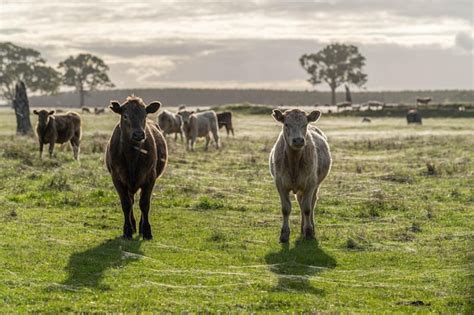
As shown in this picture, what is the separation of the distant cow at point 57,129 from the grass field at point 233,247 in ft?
14.3

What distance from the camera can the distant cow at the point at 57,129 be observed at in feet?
100

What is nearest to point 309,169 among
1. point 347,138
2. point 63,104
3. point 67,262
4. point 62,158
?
point 67,262

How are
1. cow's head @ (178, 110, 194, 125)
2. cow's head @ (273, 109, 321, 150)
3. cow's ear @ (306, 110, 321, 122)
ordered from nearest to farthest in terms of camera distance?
1. cow's head @ (273, 109, 321, 150)
2. cow's ear @ (306, 110, 321, 122)
3. cow's head @ (178, 110, 194, 125)

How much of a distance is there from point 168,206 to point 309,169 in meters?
5.42

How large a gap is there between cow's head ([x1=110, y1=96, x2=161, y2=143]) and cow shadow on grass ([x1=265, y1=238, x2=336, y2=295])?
3.26m

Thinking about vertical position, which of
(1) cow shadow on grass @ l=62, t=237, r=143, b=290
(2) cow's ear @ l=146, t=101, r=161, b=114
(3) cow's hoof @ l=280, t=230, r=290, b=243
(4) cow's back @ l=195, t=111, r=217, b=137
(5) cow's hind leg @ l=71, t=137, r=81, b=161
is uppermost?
(2) cow's ear @ l=146, t=101, r=161, b=114

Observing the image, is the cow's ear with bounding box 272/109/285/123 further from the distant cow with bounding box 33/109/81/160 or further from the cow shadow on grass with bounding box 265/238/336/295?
the distant cow with bounding box 33/109/81/160

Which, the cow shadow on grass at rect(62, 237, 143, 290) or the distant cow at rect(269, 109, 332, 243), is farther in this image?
the distant cow at rect(269, 109, 332, 243)

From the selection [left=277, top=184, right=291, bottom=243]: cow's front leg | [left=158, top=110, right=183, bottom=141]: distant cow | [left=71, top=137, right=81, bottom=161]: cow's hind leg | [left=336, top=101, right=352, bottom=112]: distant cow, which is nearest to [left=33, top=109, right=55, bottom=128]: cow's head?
[left=71, top=137, right=81, bottom=161]: cow's hind leg

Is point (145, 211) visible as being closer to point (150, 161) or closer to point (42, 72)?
point (150, 161)

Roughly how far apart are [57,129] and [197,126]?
996 centimetres

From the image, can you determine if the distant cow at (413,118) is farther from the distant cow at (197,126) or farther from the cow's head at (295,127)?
the cow's head at (295,127)

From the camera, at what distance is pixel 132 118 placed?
1400 cm

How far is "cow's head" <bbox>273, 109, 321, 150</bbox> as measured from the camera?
1367 cm
